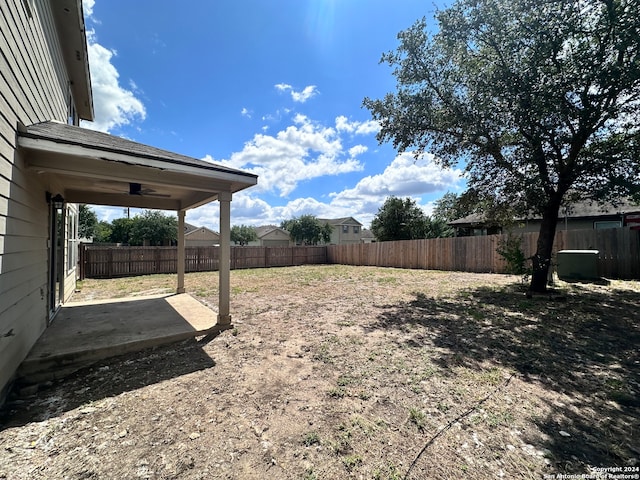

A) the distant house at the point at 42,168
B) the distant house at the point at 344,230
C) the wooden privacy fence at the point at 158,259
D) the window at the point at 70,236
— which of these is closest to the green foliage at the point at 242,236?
the distant house at the point at 344,230

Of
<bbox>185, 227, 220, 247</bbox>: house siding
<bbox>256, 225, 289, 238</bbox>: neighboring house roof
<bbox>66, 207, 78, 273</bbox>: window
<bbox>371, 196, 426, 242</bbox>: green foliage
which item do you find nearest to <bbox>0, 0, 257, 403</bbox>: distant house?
<bbox>66, 207, 78, 273</bbox>: window

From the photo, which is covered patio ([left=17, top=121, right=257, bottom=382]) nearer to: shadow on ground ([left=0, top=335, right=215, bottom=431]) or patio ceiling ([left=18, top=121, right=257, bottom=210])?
patio ceiling ([left=18, top=121, right=257, bottom=210])

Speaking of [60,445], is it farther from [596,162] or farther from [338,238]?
[338,238]

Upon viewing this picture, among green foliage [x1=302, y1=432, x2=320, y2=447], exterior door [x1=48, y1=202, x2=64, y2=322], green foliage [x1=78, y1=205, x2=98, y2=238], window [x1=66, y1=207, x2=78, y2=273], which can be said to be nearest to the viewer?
green foliage [x1=302, y1=432, x2=320, y2=447]

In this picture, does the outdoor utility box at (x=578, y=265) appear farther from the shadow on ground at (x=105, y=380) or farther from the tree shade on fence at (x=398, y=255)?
the shadow on ground at (x=105, y=380)

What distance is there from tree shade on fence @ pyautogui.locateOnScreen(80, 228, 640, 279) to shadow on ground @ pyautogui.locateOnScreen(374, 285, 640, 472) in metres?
2.54

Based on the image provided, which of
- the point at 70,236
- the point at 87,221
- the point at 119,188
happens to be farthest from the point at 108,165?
the point at 87,221

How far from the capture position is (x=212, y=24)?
750 centimetres

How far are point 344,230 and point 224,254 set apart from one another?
39639mm

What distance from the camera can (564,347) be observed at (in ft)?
12.6

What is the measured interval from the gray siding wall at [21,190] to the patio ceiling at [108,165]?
188 millimetres

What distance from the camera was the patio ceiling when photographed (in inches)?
119

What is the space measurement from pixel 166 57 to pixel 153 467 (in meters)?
9.66

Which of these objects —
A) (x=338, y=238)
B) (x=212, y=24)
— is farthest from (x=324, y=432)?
(x=338, y=238)
